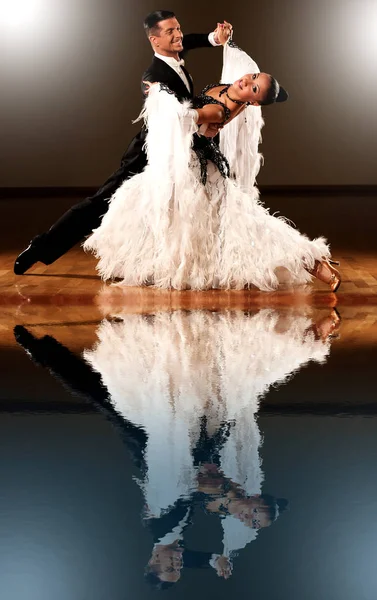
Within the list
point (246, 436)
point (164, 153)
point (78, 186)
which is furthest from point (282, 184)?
point (246, 436)

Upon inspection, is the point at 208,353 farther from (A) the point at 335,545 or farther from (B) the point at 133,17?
(B) the point at 133,17

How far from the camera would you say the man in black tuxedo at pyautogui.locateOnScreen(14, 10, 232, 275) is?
14.3ft

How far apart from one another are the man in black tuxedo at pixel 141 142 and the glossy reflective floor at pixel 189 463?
4.20 ft

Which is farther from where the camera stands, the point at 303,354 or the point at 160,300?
the point at 160,300

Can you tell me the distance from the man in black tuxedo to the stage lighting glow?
6917 mm

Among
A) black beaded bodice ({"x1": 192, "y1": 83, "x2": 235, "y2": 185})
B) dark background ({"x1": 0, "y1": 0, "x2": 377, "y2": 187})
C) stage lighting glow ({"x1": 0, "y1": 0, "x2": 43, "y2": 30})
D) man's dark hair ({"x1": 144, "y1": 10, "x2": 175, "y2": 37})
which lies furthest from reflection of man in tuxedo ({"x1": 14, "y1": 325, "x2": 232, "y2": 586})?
stage lighting glow ({"x1": 0, "y1": 0, "x2": 43, "y2": 30})

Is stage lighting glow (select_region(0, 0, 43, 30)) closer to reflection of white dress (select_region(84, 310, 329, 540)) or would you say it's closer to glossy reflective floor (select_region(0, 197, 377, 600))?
glossy reflective floor (select_region(0, 197, 377, 600))

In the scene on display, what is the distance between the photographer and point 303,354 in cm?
311

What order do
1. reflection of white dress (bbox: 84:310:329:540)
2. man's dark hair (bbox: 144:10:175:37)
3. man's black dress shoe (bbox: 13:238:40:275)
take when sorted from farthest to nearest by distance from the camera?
man's black dress shoe (bbox: 13:238:40:275)
man's dark hair (bbox: 144:10:175:37)
reflection of white dress (bbox: 84:310:329:540)

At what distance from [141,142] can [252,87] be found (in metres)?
0.65

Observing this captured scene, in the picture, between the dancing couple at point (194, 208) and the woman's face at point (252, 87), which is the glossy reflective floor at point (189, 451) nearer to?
the dancing couple at point (194, 208)

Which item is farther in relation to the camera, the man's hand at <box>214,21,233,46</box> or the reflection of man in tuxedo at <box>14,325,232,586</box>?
the man's hand at <box>214,21,233,46</box>

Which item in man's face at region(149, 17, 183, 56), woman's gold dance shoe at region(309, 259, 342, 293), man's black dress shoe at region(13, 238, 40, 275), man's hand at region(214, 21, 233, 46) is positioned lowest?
man's black dress shoe at region(13, 238, 40, 275)

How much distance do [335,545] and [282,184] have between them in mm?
9920
